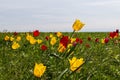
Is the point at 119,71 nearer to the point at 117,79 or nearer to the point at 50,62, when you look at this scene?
the point at 117,79

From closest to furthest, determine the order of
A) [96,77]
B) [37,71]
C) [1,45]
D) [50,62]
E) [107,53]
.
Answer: [37,71]
[96,77]
[50,62]
[107,53]
[1,45]

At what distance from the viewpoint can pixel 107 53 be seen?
10.0 metres

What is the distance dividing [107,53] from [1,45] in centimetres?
325

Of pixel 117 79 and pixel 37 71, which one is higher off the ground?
pixel 37 71

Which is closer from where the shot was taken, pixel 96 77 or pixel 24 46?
pixel 96 77

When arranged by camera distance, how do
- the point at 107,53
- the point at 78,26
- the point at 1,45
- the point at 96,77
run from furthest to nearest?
the point at 1,45 < the point at 107,53 < the point at 96,77 < the point at 78,26

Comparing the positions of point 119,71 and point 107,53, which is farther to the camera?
point 107,53

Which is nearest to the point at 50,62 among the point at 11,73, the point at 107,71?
the point at 11,73

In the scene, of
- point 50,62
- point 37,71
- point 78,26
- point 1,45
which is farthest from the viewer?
point 1,45

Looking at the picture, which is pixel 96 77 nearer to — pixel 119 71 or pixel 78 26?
pixel 119 71

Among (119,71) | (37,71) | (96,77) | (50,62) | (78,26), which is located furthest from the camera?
(119,71)

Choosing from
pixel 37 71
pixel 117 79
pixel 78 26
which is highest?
pixel 78 26

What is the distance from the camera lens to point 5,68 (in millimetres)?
7090

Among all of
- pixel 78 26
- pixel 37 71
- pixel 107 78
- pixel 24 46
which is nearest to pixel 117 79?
pixel 107 78
